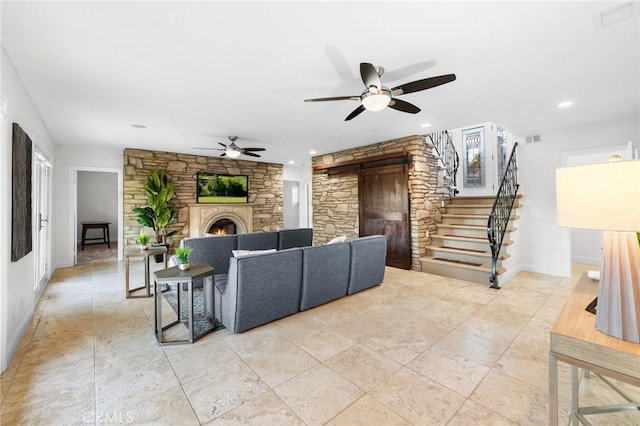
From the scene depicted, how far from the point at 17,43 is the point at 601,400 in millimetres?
5157

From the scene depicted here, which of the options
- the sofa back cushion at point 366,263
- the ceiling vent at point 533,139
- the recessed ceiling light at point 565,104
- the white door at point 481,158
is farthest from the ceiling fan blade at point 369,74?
the white door at point 481,158

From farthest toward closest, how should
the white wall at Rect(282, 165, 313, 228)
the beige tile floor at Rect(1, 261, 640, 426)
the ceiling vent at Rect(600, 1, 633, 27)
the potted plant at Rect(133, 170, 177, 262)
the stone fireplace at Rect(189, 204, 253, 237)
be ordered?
the white wall at Rect(282, 165, 313, 228), the stone fireplace at Rect(189, 204, 253, 237), the potted plant at Rect(133, 170, 177, 262), the ceiling vent at Rect(600, 1, 633, 27), the beige tile floor at Rect(1, 261, 640, 426)

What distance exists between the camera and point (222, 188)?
752 cm

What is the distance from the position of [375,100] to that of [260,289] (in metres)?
2.22

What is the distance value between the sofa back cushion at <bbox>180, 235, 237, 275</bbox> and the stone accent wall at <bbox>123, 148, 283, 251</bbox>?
3.10m

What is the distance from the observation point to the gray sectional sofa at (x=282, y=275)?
2.76m

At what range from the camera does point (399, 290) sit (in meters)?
4.17

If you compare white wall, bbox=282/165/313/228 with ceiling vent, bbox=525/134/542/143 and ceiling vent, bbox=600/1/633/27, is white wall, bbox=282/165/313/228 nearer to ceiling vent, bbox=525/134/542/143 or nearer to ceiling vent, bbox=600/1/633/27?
ceiling vent, bbox=525/134/542/143

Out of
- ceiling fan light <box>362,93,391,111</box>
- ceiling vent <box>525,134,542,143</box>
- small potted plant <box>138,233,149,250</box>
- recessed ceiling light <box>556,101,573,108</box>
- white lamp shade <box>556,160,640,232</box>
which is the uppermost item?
recessed ceiling light <box>556,101,573,108</box>

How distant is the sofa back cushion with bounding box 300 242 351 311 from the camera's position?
326cm

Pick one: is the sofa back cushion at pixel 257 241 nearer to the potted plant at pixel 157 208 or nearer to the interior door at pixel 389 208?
the interior door at pixel 389 208

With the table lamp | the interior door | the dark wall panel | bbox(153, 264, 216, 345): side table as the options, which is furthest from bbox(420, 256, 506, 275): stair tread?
the dark wall panel

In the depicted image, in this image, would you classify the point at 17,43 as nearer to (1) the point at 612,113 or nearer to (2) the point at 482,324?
(2) the point at 482,324

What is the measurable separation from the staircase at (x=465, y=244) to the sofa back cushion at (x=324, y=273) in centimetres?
221
